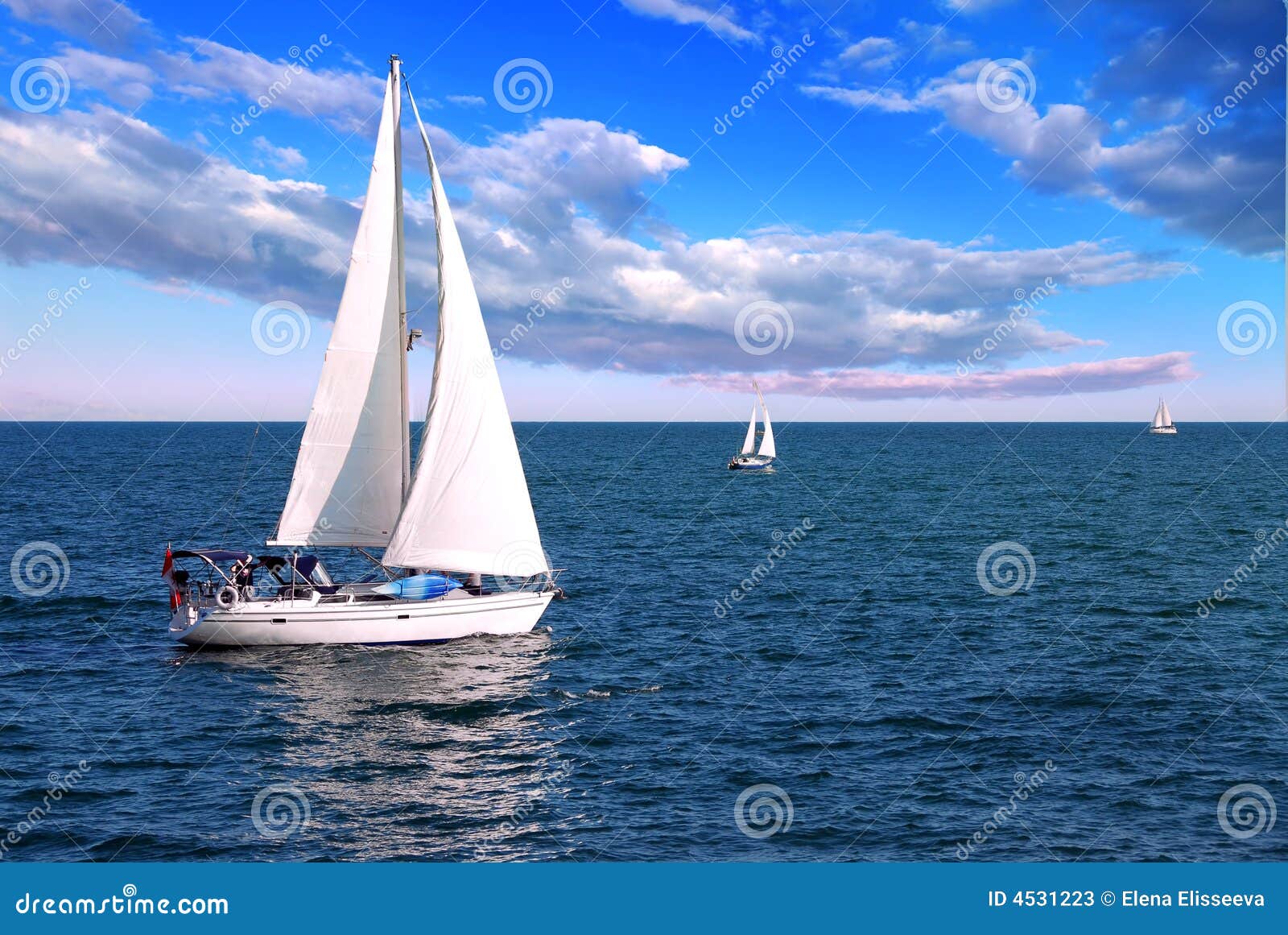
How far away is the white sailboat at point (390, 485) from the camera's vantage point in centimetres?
3531

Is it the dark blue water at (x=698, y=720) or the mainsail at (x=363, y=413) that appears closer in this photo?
the dark blue water at (x=698, y=720)

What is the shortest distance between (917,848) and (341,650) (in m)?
22.5

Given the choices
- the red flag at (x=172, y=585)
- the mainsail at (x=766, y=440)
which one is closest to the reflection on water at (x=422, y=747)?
the red flag at (x=172, y=585)

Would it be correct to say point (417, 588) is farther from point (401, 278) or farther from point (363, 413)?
point (401, 278)

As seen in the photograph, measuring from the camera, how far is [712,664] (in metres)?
35.8

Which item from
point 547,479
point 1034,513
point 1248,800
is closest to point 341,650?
point 1248,800

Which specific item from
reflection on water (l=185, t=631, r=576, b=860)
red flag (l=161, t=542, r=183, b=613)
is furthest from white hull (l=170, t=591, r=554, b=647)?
reflection on water (l=185, t=631, r=576, b=860)

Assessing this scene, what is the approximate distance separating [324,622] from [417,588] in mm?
3484

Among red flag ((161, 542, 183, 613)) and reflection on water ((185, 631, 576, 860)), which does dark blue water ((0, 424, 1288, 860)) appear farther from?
red flag ((161, 542, 183, 613))

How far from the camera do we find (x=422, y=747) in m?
27.5

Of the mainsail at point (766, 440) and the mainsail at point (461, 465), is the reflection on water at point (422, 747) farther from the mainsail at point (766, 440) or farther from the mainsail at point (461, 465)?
the mainsail at point (766, 440)

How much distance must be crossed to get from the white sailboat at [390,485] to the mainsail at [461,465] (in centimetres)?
4

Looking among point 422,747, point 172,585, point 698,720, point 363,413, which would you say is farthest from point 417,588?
point 698,720

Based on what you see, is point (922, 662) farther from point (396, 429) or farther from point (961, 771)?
point (396, 429)
